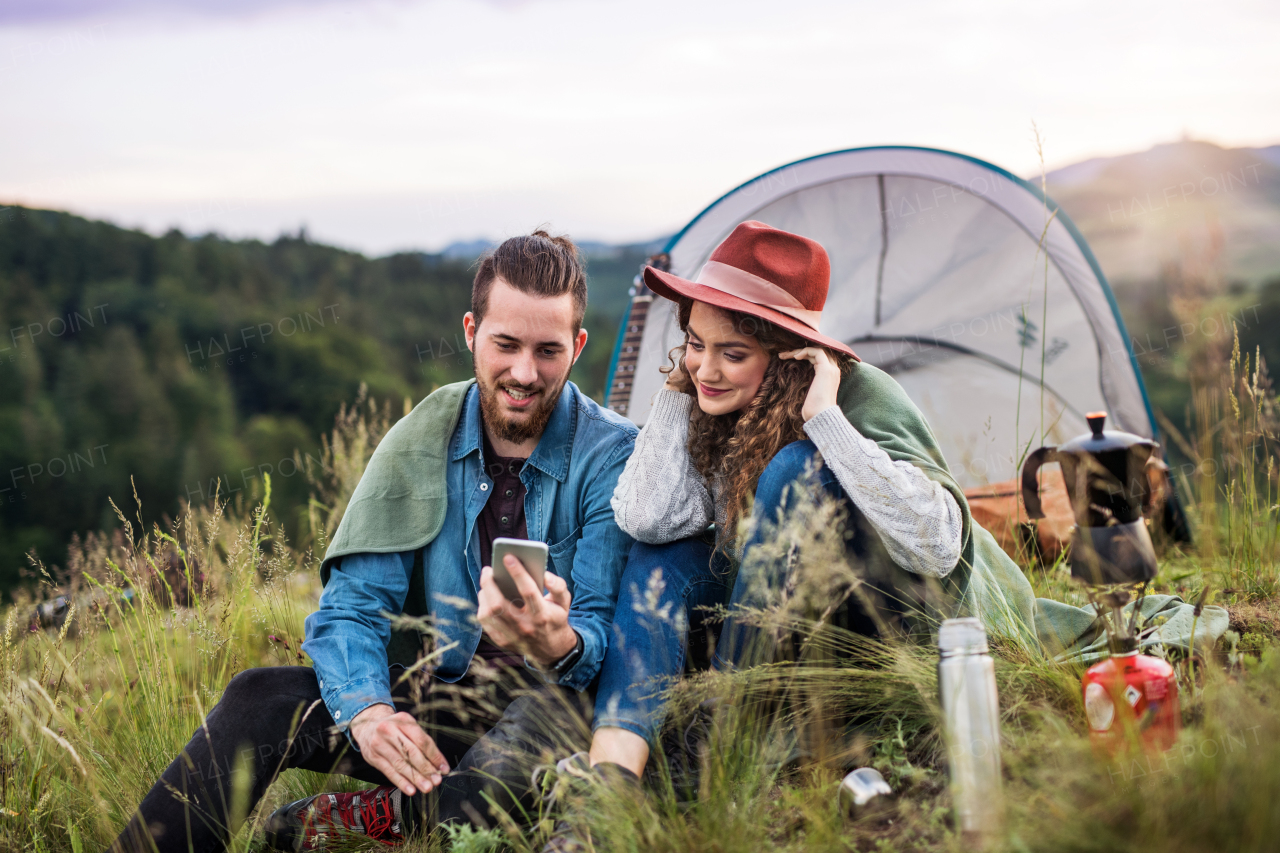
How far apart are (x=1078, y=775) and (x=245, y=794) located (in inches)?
59.2

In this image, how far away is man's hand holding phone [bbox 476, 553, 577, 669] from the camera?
1591mm

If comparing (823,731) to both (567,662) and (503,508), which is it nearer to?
(567,662)

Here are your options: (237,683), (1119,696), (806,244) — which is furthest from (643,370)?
(1119,696)

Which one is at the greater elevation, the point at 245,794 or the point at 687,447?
the point at 687,447

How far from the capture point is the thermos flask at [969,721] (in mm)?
1284

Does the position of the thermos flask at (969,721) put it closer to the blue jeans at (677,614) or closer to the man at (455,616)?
the blue jeans at (677,614)

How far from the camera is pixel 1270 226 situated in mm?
23219

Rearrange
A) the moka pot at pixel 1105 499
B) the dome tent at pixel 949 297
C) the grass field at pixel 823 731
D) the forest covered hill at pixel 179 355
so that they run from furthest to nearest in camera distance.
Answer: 1. the forest covered hill at pixel 179 355
2. the dome tent at pixel 949 297
3. the moka pot at pixel 1105 499
4. the grass field at pixel 823 731

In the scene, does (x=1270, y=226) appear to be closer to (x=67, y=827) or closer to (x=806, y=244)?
(x=806, y=244)

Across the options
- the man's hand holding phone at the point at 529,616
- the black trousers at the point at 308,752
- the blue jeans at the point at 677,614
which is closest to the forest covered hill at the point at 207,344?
the blue jeans at the point at 677,614

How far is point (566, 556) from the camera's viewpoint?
7.32ft

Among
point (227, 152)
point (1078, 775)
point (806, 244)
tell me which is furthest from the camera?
point (227, 152)

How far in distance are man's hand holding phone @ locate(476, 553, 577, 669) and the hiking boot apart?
52cm

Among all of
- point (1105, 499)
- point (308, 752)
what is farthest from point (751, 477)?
point (1105, 499)
